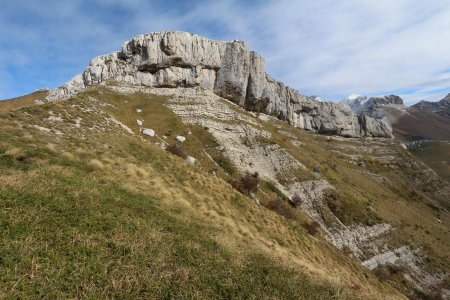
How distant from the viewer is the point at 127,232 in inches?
497

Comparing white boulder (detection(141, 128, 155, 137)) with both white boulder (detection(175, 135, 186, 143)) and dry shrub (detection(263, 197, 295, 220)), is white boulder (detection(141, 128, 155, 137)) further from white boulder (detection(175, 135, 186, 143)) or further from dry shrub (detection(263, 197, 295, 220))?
dry shrub (detection(263, 197, 295, 220))

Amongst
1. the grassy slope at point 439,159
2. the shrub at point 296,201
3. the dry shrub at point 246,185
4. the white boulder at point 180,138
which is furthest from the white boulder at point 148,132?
the grassy slope at point 439,159

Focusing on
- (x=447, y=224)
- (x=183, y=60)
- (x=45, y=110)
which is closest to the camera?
(x=45, y=110)

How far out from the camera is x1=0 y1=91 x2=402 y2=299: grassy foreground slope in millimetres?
9383

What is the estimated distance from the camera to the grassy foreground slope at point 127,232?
→ 9383 millimetres

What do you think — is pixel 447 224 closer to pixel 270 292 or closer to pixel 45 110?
pixel 270 292

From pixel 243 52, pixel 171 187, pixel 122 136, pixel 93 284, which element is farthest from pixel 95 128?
pixel 243 52

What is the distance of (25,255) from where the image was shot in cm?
905

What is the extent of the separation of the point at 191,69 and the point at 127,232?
272 ft

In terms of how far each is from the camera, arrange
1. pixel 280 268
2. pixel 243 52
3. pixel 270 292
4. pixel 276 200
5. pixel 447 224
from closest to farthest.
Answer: pixel 270 292 → pixel 280 268 → pixel 276 200 → pixel 447 224 → pixel 243 52

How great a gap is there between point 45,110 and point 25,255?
27.4 metres

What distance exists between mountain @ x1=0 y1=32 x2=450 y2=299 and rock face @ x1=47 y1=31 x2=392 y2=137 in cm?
79

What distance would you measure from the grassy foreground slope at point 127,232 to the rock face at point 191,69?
2373 inches

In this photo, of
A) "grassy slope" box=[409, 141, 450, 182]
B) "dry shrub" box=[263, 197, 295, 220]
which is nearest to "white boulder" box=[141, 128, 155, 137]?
"dry shrub" box=[263, 197, 295, 220]
